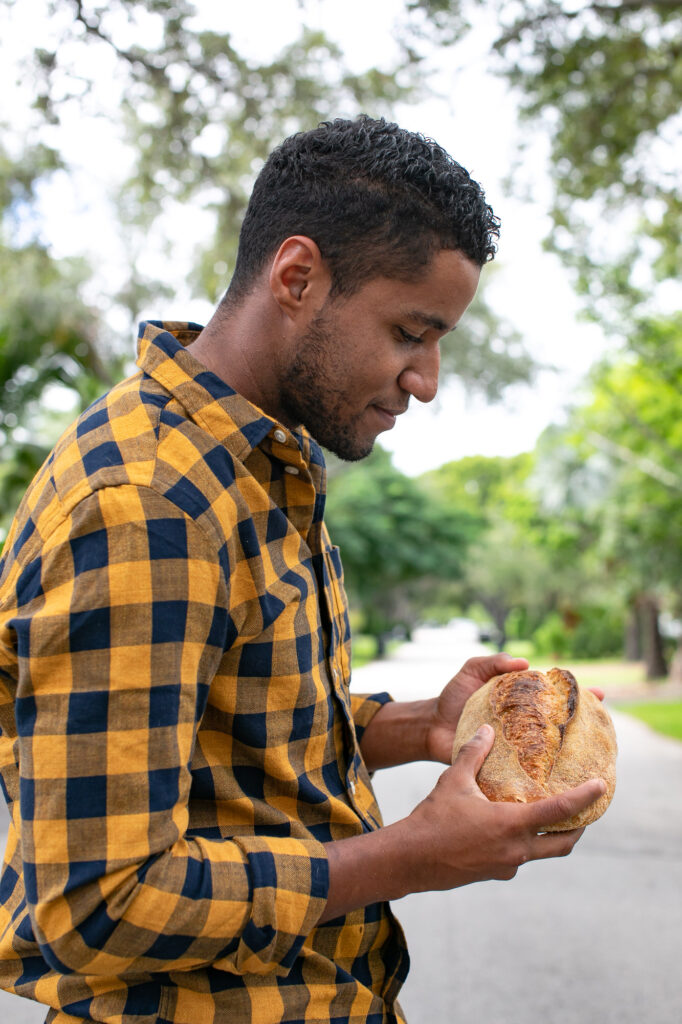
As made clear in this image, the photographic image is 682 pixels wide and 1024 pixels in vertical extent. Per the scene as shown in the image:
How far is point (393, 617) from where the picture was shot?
130ft

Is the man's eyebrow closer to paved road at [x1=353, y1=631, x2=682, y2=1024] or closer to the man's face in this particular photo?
the man's face

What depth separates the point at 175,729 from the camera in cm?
124

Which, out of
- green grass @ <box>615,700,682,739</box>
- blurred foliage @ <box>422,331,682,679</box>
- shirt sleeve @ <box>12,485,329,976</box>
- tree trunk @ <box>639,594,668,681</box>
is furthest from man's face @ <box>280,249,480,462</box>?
tree trunk @ <box>639,594,668,681</box>

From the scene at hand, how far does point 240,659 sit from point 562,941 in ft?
15.4

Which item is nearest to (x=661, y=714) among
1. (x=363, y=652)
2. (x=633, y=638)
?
(x=633, y=638)

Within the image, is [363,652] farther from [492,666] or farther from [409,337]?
[409,337]

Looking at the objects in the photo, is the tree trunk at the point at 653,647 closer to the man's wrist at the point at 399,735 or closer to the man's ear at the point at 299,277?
the man's wrist at the point at 399,735

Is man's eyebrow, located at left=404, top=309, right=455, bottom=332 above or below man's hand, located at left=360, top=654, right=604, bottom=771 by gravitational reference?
above

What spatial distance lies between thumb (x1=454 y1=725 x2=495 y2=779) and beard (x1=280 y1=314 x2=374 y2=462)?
23.1 inches

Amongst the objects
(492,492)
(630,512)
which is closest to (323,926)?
(630,512)

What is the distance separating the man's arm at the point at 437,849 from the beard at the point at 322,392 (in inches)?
27.1

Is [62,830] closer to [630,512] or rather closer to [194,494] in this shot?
[194,494]

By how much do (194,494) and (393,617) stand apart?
127ft

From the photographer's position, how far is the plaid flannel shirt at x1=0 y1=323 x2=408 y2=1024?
1.19 m
